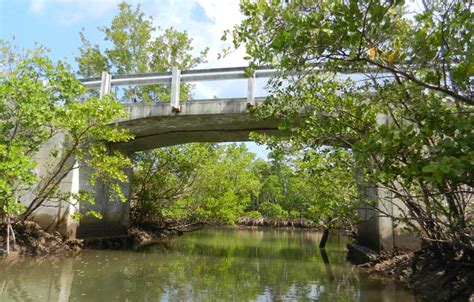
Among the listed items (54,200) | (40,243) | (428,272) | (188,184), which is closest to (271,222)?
(188,184)

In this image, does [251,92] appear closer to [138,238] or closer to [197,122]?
[197,122]

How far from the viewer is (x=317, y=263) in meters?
12.3

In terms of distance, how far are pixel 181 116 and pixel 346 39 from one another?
785 cm

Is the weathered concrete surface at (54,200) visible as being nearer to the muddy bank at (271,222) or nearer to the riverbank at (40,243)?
the riverbank at (40,243)

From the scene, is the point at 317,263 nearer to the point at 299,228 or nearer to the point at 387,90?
the point at 387,90

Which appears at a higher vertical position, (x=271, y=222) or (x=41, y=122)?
(x=41, y=122)

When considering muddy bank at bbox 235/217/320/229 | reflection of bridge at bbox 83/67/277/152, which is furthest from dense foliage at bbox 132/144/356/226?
muddy bank at bbox 235/217/320/229

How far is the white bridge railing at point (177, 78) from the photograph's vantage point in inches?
399

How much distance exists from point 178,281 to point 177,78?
5.33 meters

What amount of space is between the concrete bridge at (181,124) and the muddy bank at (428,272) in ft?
1.91

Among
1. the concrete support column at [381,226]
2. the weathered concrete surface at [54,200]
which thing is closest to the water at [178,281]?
the concrete support column at [381,226]

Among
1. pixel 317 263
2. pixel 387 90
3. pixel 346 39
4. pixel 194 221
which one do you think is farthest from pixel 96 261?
pixel 194 221

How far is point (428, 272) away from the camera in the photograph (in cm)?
796

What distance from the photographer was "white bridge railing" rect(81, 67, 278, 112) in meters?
10.1
